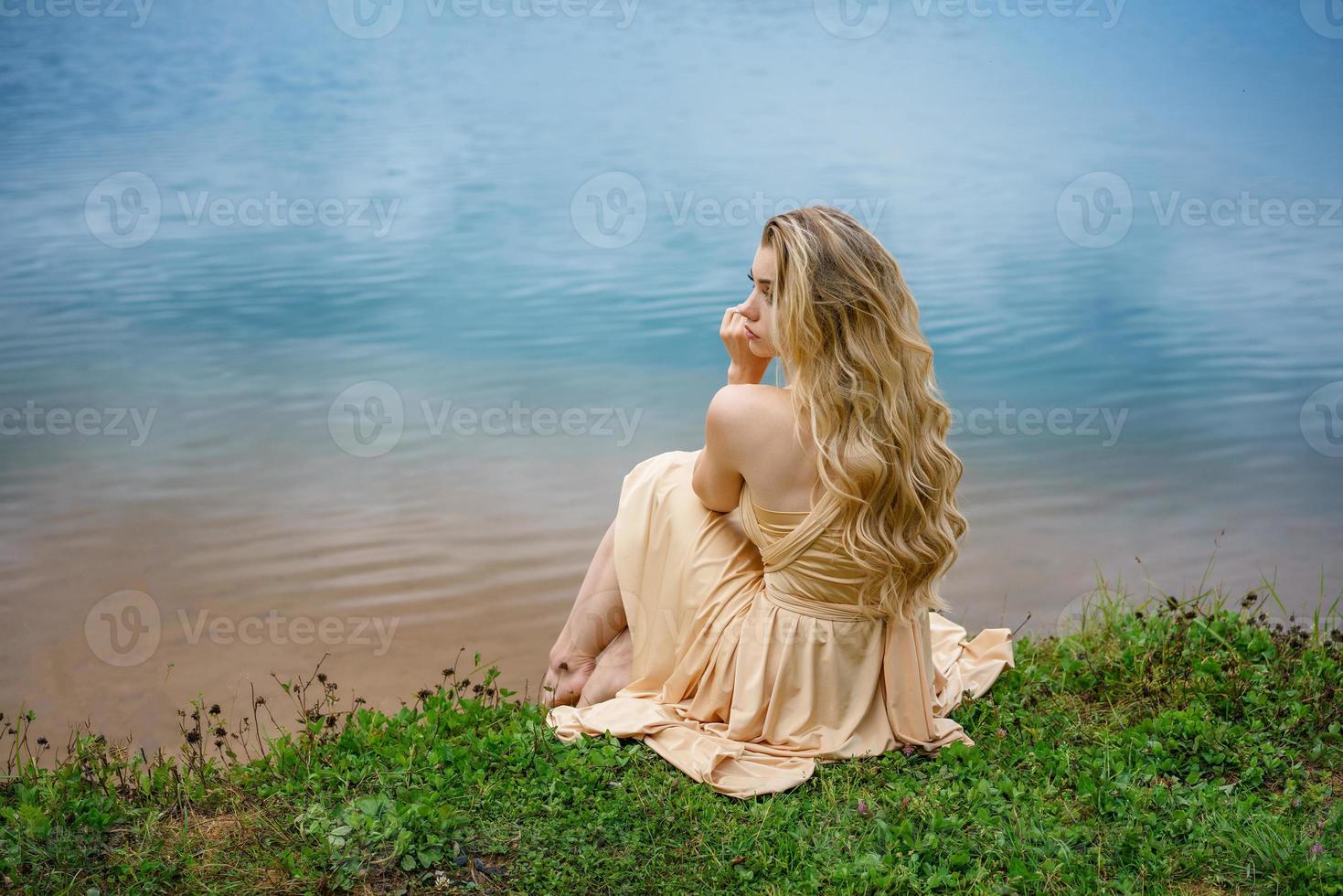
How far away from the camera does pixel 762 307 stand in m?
2.73

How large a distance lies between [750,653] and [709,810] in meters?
0.41

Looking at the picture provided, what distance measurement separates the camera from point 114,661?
4160 mm

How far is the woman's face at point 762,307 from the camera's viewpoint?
267cm

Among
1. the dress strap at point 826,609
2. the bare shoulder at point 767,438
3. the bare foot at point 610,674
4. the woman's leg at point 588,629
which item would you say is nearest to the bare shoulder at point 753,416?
the bare shoulder at point 767,438

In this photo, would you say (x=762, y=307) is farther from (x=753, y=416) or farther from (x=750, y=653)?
(x=750, y=653)

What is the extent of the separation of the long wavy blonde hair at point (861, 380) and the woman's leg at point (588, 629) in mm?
705

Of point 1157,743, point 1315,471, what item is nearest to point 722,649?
point 1157,743

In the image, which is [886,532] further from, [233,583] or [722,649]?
[233,583]

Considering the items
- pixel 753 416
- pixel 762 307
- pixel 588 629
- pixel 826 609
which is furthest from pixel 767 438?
pixel 588 629

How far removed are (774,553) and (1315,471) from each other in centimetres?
470

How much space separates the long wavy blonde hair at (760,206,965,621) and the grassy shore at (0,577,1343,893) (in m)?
0.60

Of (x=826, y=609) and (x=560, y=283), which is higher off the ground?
(x=560, y=283)

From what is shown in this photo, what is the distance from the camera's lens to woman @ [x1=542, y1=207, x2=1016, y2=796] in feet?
8.52

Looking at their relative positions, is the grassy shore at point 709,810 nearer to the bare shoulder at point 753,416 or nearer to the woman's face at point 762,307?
the bare shoulder at point 753,416
